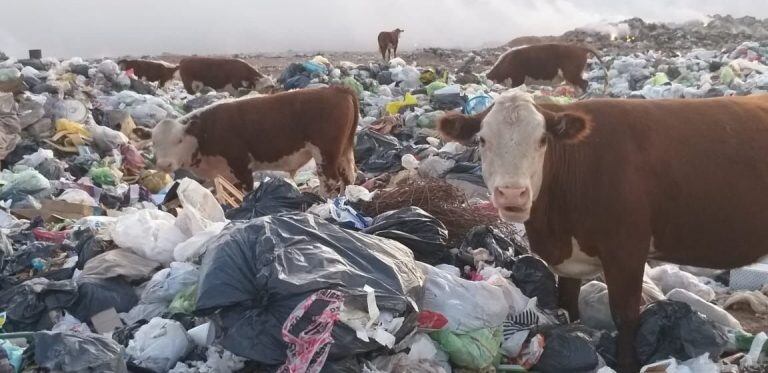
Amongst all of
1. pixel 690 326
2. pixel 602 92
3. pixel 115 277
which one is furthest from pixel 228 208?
pixel 602 92

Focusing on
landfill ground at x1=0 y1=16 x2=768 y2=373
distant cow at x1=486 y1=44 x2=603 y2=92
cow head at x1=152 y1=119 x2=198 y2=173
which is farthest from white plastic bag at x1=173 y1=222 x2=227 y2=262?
distant cow at x1=486 y1=44 x2=603 y2=92

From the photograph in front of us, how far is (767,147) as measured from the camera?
3.93 meters

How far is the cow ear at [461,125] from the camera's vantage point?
3957 mm

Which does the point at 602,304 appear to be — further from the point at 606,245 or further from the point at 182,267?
the point at 182,267

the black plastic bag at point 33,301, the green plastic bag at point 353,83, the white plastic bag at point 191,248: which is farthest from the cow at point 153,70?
the black plastic bag at point 33,301

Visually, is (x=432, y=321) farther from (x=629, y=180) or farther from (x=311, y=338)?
(x=629, y=180)

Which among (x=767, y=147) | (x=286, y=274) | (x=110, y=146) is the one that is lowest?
(x=110, y=146)

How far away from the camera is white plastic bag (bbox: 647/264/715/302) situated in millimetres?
4801

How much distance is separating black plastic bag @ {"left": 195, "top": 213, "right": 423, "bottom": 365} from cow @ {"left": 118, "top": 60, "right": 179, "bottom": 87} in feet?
54.7

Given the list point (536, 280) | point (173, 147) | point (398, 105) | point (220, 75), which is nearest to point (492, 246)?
point (536, 280)

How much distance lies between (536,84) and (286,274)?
13.0m

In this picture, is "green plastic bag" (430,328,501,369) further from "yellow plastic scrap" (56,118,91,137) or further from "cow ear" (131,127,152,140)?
"yellow plastic scrap" (56,118,91,137)

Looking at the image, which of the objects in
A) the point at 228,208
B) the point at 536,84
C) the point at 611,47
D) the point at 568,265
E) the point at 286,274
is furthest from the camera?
the point at 611,47

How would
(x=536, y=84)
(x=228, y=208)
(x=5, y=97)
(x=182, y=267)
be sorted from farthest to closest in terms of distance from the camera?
1. (x=536, y=84)
2. (x=5, y=97)
3. (x=228, y=208)
4. (x=182, y=267)
